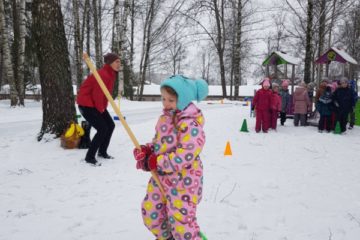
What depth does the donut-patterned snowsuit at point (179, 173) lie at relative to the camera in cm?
230

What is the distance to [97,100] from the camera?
508cm

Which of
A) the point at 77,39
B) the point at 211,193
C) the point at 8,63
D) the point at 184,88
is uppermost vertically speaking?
the point at 77,39

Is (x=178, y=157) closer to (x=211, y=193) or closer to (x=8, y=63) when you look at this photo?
(x=211, y=193)

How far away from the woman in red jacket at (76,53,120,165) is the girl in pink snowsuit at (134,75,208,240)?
9.08 feet

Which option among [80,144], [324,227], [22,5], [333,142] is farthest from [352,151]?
[22,5]

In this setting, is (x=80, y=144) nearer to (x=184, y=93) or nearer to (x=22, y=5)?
(x=184, y=93)

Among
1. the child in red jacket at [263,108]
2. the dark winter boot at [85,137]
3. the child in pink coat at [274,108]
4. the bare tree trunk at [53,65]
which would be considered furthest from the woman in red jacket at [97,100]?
the child in pink coat at [274,108]

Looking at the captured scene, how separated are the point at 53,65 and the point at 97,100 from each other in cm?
195

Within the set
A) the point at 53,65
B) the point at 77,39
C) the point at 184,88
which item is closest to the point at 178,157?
the point at 184,88

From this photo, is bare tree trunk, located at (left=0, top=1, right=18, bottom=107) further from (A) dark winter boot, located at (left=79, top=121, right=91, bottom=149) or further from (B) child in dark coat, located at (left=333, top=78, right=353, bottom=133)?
(B) child in dark coat, located at (left=333, top=78, right=353, bottom=133)

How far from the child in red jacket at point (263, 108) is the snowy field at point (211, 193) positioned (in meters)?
1.96

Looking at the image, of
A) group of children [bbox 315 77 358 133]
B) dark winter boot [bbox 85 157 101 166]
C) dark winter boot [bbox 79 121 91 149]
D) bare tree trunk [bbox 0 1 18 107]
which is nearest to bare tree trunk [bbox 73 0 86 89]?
bare tree trunk [bbox 0 1 18 107]

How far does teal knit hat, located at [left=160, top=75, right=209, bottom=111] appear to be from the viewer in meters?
2.36

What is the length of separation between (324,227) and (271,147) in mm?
4003
